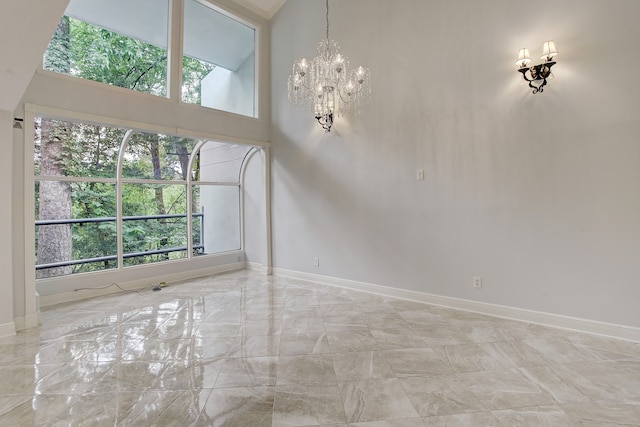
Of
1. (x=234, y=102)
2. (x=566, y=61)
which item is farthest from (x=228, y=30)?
(x=566, y=61)

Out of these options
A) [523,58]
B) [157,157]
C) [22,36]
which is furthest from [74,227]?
[523,58]

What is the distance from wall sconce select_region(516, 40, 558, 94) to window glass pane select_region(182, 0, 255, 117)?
4.12m

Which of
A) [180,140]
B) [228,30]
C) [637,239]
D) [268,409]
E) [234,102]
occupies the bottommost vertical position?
[268,409]

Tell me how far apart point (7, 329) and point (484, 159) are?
528 cm

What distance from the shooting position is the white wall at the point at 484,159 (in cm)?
279

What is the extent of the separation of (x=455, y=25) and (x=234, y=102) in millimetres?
3622

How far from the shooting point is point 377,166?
421cm

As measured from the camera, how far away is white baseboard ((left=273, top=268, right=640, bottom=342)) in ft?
9.20

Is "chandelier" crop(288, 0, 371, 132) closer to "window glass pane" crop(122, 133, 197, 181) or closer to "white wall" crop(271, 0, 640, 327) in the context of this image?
"white wall" crop(271, 0, 640, 327)

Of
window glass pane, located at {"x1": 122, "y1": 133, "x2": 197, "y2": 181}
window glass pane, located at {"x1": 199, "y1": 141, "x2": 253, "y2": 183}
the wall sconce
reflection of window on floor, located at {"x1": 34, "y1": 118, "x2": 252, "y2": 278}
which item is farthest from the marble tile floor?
window glass pane, located at {"x1": 199, "y1": 141, "x2": 253, "y2": 183}

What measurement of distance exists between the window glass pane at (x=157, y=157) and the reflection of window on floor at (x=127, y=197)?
0.01 metres

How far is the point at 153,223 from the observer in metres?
5.08

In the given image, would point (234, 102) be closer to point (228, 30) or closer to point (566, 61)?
point (228, 30)

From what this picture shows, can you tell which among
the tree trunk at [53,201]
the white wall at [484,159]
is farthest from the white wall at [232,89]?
the tree trunk at [53,201]
